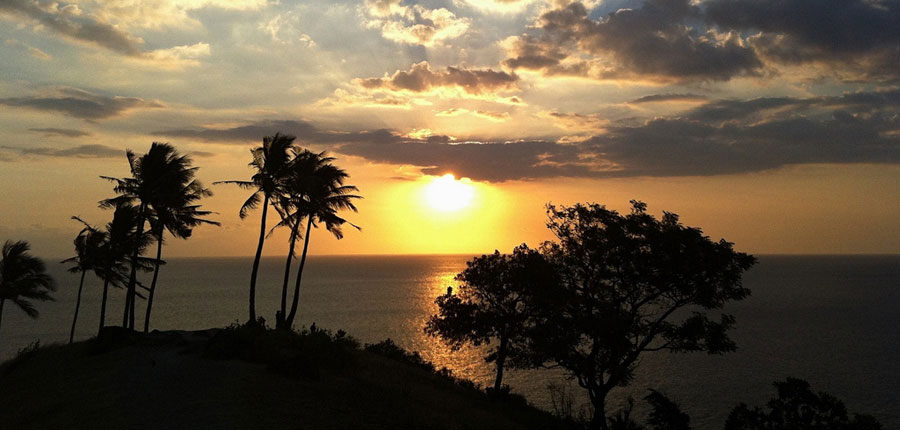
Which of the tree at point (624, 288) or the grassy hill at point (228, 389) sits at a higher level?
the tree at point (624, 288)

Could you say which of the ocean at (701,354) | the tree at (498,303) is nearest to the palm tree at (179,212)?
the tree at (498,303)

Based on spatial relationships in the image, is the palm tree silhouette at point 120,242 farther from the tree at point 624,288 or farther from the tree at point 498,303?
the tree at point 624,288

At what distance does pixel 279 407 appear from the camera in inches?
738

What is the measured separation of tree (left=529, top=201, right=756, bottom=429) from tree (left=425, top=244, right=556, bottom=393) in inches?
58.3

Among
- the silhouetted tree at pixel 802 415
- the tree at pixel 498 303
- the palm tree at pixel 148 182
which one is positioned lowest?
the silhouetted tree at pixel 802 415

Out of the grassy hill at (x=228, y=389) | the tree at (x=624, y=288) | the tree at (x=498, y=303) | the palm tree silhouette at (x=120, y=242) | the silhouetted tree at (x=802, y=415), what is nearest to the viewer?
the grassy hill at (x=228, y=389)

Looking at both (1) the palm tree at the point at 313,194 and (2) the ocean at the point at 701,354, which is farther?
(2) the ocean at the point at 701,354

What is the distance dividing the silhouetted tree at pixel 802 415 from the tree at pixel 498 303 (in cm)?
1212

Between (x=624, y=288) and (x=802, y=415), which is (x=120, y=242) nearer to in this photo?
(x=624, y=288)

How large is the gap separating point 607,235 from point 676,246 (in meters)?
3.71

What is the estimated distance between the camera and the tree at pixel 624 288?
28.3 m

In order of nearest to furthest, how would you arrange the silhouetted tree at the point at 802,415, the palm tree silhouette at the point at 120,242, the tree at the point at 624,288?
1. the silhouetted tree at the point at 802,415
2. the tree at the point at 624,288
3. the palm tree silhouette at the point at 120,242

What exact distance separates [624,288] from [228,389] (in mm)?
21424

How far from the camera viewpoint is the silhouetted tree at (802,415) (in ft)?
80.1
